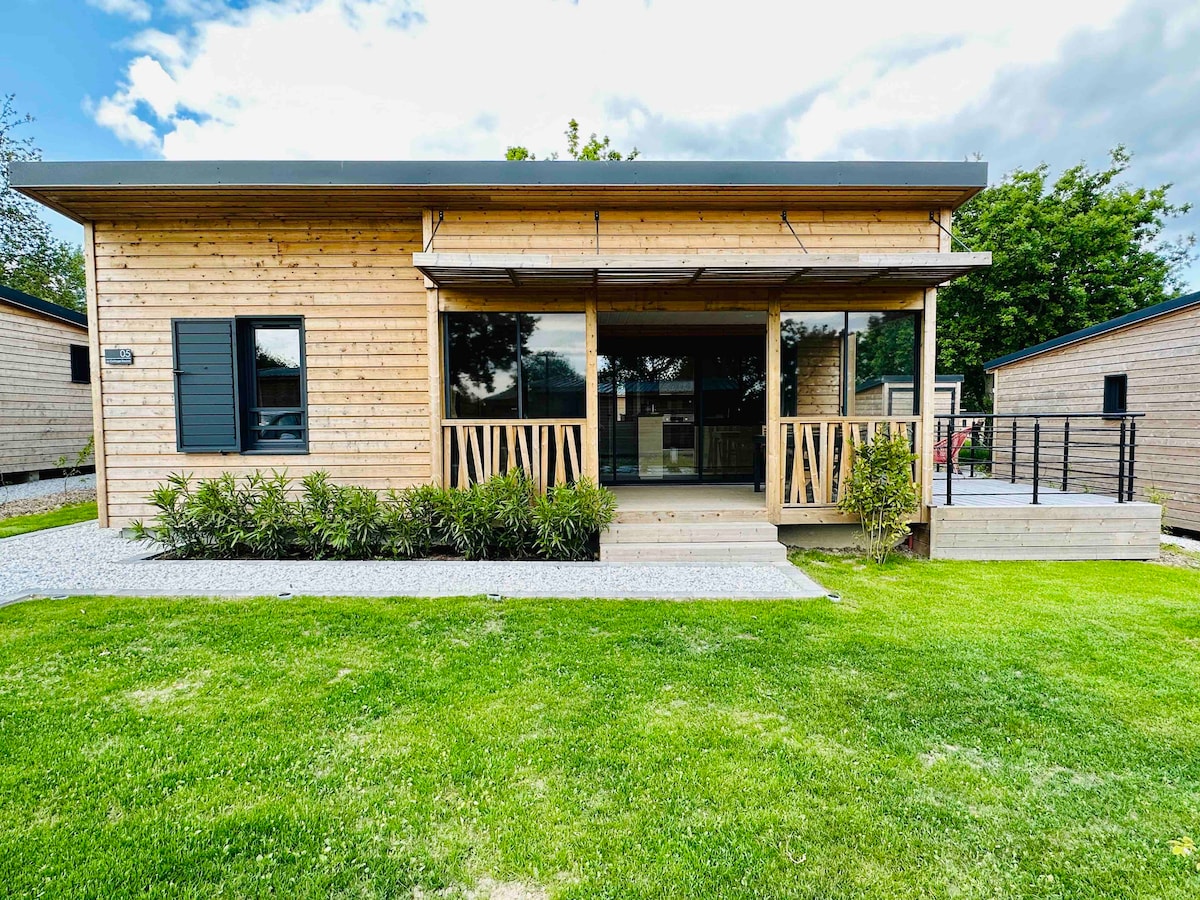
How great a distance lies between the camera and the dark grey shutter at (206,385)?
6.13 meters

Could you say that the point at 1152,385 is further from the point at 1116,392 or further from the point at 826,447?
the point at 826,447

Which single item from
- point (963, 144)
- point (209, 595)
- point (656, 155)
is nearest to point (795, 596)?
point (209, 595)

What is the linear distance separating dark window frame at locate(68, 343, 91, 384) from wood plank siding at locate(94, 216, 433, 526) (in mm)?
8002

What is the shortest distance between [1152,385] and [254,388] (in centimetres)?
1195

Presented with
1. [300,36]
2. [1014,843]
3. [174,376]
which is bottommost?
[1014,843]

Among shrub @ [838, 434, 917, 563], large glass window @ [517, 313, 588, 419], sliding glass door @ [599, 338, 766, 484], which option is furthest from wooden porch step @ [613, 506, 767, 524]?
sliding glass door @ [599, 338, 766, 484]

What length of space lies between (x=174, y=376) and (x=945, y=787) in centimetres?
754

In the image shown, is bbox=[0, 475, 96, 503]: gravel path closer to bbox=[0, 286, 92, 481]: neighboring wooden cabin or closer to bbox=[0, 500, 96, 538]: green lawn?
bbox=[0, 286, 92, 481]: neighboring wooden cabin

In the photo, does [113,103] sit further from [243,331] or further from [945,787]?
[945,787]

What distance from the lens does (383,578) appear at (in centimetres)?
480

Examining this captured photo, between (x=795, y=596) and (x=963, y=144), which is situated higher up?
(x=963, y=144)

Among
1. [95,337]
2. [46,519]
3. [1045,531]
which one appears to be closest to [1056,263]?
[1045,531]

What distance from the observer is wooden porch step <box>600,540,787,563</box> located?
17.5ft

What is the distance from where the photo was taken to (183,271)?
612 centimetres
